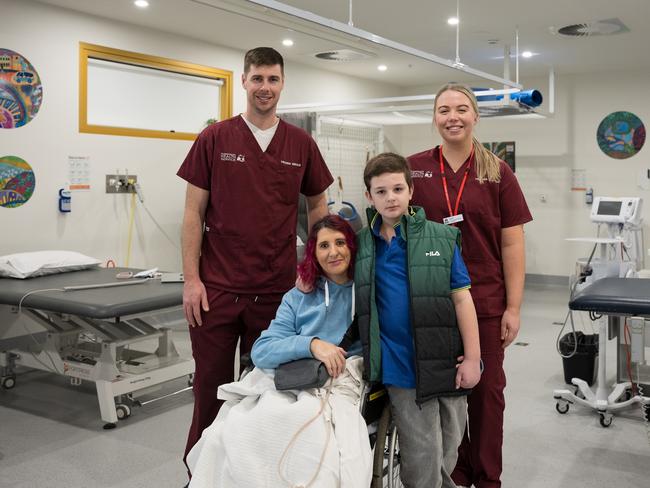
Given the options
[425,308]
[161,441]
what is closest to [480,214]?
[425,308]

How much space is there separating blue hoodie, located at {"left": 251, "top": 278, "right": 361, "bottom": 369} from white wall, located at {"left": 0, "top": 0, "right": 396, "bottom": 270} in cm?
346

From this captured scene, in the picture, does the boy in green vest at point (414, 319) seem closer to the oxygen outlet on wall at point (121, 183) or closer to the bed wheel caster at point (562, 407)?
the bed wheel caster at point (562, 407)

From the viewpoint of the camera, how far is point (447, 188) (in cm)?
222

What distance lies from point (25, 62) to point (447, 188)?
387 centimetres

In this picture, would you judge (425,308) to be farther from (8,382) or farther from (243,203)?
(8,382)

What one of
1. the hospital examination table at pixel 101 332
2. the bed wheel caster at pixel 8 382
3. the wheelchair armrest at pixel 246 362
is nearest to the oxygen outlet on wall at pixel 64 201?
the hospital examination table at pixel 101 332

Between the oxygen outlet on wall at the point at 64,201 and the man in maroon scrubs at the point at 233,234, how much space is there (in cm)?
312

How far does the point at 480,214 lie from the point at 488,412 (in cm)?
66

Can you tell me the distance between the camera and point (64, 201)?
512 cm

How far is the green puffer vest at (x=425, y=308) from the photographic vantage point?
76.0 inches

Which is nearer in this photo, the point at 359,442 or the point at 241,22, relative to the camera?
the point at 359,442

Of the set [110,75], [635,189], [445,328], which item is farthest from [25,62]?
[635,189]

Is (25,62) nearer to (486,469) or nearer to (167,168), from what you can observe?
(167,168)

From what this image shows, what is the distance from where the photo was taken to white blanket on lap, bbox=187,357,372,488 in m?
1.76
